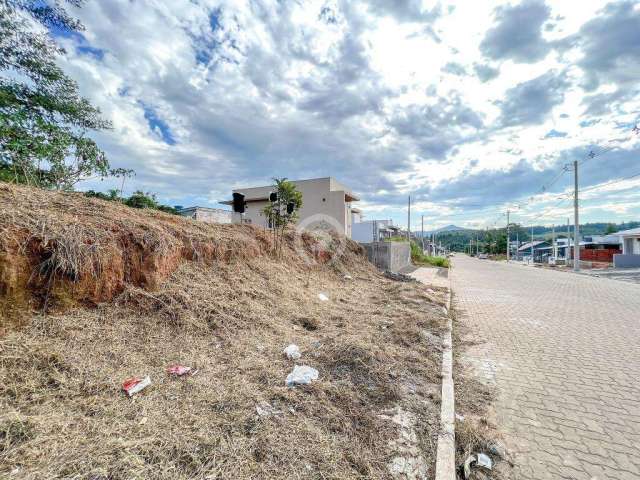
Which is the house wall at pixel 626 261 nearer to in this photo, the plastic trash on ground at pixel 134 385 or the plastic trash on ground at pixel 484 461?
the plastic trash on ground at pixel 484 461

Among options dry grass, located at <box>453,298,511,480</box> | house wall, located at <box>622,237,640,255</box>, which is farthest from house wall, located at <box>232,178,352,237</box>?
house wall, located at <box>622,237,640,255</box>

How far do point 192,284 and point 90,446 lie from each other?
8.96ft

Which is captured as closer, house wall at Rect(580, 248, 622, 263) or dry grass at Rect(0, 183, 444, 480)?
dry grass at Rect(0, 183, 444, 480)

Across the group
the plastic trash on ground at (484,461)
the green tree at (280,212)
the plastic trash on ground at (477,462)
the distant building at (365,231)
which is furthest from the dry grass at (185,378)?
the distant building at (365,231)

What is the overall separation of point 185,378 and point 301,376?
3.93 ft

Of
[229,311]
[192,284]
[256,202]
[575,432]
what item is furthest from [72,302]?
[256,202]

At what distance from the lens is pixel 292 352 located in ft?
12.2

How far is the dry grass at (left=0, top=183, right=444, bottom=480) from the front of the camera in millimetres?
1895

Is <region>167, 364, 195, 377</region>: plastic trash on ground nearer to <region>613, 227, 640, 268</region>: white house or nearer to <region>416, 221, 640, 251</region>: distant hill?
<region>613, 227, 640, 268</region>: white house

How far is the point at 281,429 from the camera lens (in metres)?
2.27

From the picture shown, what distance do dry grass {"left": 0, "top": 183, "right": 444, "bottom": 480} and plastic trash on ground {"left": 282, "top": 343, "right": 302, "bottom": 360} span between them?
0.34 ft

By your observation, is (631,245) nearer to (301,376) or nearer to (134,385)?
(301,376)

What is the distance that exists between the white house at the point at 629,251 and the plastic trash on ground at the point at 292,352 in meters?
31.6

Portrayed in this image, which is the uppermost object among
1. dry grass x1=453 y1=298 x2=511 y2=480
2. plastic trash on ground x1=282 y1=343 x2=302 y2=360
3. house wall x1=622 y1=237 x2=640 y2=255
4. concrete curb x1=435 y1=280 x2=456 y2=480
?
house wall x1=622 y1=237 x2=640 y2=255
